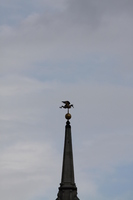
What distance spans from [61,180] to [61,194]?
155cm

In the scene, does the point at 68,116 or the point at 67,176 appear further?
the point at 68,116

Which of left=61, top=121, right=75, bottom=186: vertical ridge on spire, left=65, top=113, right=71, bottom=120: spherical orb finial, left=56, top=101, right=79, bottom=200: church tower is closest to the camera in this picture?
left=56, top=101, right=79, bottom=200: church tower

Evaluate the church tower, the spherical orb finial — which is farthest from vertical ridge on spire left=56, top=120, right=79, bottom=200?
the spherical orb finial

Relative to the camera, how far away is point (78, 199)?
58688mm

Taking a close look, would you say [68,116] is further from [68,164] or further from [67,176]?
[67,176]

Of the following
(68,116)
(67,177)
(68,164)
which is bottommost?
(67,177)

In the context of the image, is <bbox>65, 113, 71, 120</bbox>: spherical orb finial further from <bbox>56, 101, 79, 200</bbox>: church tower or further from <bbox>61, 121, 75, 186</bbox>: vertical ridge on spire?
<bbox>61, 121, 75, 186</bbox>: vertical ridge on spire

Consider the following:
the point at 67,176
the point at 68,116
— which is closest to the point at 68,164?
the point at 67,176

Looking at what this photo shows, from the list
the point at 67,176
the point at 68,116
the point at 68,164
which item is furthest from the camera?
the point at 68,116

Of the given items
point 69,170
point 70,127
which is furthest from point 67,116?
point 69,170

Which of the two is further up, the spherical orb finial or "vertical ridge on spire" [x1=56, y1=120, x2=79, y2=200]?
the spherical orb finial

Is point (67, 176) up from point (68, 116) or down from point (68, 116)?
down

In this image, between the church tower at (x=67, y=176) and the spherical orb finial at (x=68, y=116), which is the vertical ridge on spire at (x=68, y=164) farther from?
the spherical orb finial at (x=68, y=116)

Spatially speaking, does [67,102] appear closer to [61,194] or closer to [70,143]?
[70,143]
